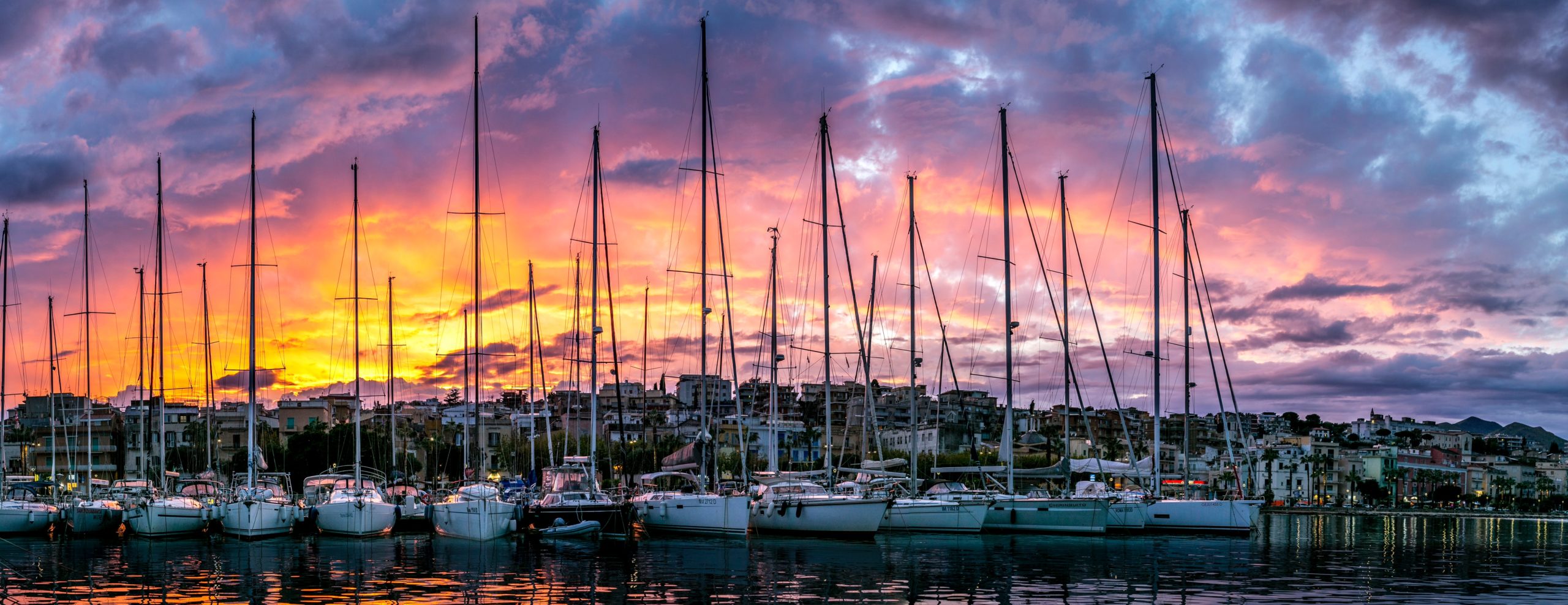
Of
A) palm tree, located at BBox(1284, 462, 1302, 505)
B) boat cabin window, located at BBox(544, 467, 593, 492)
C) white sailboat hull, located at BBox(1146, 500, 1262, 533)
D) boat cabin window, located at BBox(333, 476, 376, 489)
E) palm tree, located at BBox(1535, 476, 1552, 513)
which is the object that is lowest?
palm tree, located at BBox(1535, 476, 1552, 513)

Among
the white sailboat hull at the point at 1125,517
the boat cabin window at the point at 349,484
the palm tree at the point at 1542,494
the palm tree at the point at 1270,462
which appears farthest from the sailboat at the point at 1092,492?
the palm tree at the point at 1542,494

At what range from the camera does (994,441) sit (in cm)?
16475

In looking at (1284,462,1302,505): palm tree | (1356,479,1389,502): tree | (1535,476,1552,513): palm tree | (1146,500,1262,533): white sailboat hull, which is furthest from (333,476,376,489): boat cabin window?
(1535,476,1552,513): palm tree

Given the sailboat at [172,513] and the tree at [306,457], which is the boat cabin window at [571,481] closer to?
the sailboat at [172,513]

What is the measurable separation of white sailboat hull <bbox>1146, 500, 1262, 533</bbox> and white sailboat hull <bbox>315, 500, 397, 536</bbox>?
30.6 metres

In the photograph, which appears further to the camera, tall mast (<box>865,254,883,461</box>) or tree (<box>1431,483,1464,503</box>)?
tree (<box>1431,483,1464,503</box>)

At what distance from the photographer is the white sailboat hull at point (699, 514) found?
145ft

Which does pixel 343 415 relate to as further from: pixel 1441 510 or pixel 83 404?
pixel 1441 510

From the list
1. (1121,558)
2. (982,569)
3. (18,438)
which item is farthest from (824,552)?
(18,438)

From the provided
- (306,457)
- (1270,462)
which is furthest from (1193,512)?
(1270,462)

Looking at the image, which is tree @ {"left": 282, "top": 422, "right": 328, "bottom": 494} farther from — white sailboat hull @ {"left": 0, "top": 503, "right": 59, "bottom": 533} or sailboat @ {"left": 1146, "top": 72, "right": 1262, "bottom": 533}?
sailboat @ {"left": 1146, "top": 72, "right": 1262, "bottom": 533}

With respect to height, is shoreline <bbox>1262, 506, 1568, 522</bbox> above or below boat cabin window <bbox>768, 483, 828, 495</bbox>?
below

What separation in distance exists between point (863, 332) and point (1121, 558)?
92.2ft

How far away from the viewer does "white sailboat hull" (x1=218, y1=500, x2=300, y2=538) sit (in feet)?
147
